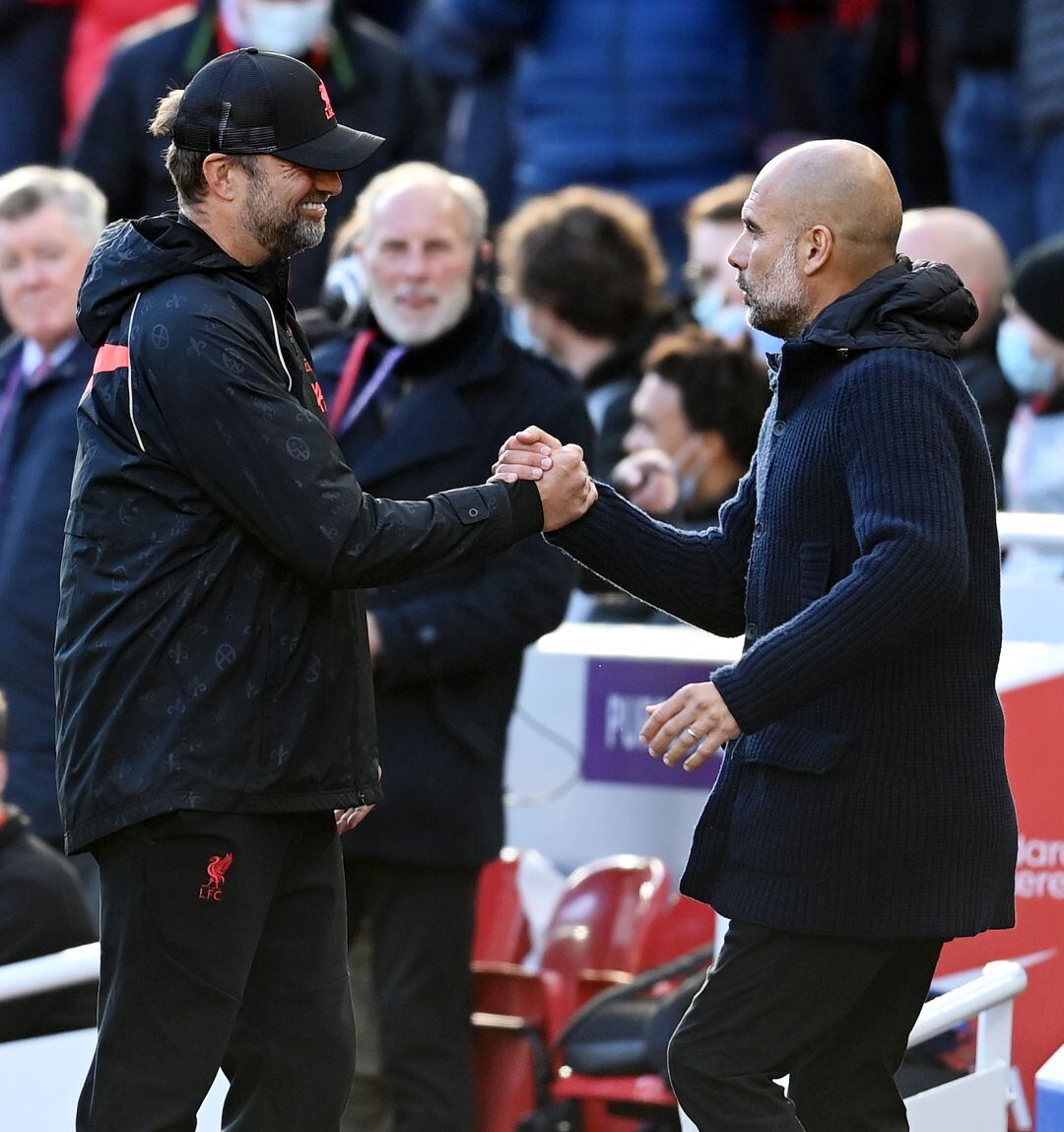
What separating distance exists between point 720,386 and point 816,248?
2.46 metres

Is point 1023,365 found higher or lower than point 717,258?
lower

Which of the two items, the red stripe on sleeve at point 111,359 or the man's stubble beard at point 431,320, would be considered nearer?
the red stripe on sleeve at point 111,359

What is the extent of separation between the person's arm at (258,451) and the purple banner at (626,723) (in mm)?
2005

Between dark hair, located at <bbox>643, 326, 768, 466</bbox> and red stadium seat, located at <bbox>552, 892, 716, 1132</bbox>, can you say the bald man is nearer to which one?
red stadium seat, located at <bbox>552, 892, 716, 1132</bbox>

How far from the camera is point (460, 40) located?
25.0 ft

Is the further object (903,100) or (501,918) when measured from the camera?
(903,100)

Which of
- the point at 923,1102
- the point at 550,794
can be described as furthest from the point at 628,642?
the point at 923,1102

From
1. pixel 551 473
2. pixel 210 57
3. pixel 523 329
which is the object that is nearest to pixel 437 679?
pixel 551 473

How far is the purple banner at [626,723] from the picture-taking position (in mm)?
5203

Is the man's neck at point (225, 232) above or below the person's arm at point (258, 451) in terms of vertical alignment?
above

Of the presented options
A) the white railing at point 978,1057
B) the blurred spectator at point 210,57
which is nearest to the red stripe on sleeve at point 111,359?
the white railing at point 978,1057

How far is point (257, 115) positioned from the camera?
326cm

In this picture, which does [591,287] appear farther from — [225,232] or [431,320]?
[225,232]

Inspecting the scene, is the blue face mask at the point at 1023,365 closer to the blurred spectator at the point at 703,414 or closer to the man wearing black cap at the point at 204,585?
the blurred spectator at the point at 703,414
